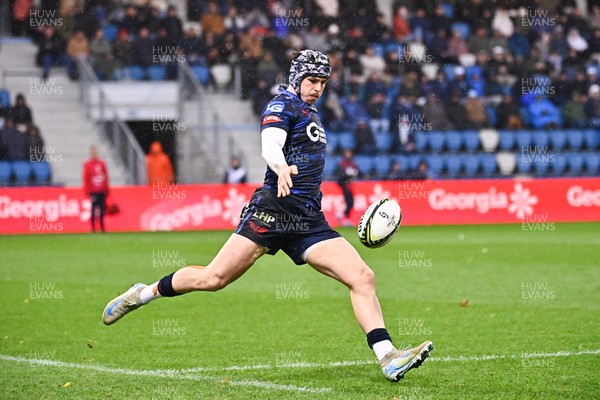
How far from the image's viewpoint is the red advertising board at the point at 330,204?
2281 centimetres

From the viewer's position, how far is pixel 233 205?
23625 millimetres

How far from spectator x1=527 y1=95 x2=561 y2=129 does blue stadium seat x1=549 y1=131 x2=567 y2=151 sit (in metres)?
0.24

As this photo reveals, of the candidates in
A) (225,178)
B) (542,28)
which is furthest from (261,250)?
(542,28)

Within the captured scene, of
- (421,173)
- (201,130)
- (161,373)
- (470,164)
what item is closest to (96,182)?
(201,130)

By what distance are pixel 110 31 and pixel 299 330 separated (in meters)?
20.2

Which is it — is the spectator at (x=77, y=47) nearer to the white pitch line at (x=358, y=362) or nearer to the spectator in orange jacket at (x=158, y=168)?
the spectator in orange jacket at (x=158, y=168)

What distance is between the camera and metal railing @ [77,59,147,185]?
2470 cm

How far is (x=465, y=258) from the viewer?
16.5 m

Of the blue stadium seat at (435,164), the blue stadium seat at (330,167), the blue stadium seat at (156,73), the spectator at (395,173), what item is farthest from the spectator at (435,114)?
the blue stadium seat at (156,73)

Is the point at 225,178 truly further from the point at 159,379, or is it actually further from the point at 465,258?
the point at 159,379

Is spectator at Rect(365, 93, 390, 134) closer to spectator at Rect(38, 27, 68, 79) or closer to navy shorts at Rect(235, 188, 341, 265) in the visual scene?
spectator at Rect(38, 27, 68, 79)

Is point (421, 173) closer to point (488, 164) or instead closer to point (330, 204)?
point (330, 204)

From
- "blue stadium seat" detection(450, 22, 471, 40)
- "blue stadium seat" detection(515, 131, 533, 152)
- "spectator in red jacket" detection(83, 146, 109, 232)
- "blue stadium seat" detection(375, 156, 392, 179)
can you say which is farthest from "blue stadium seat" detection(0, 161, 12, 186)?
"blue stadium seat" detection(450, 22, 471, 40)

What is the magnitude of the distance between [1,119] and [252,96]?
6706 mm
